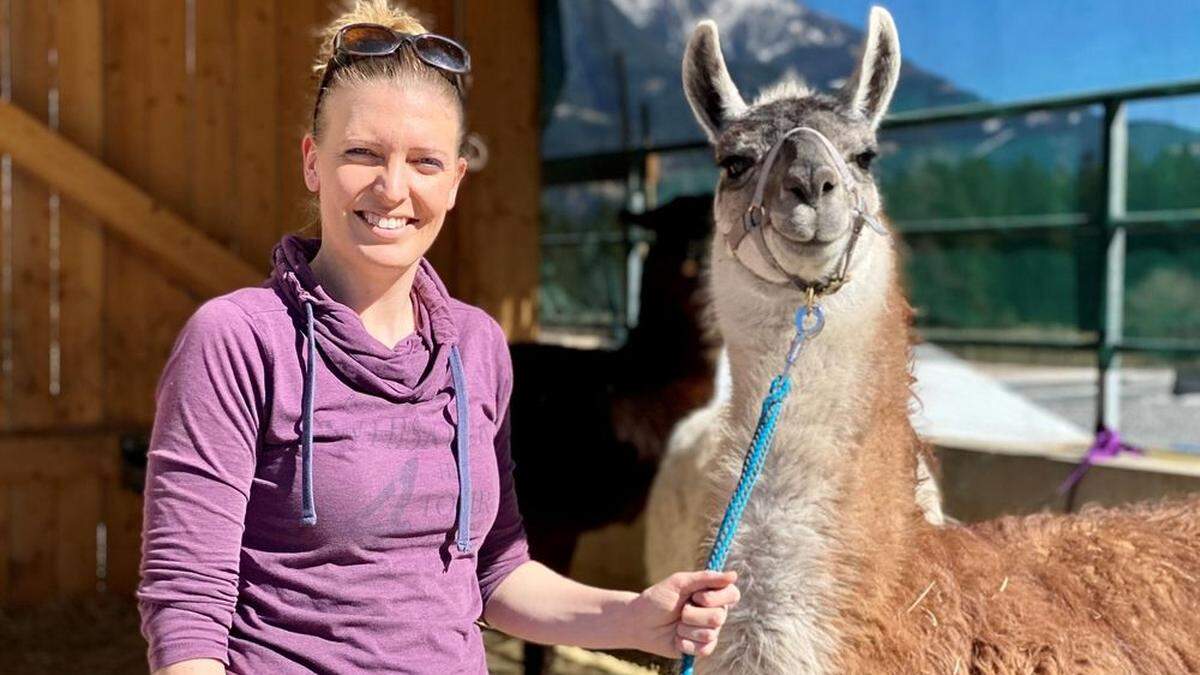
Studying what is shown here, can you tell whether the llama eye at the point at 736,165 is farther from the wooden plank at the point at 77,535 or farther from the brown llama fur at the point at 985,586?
the wooden plank at the point at 77,535

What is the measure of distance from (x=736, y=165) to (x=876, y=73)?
0.35 metres

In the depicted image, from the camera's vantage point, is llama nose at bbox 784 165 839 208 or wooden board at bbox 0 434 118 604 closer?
llama nose at bbox 784 165 839 208

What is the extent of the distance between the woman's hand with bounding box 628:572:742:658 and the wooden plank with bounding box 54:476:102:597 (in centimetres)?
447

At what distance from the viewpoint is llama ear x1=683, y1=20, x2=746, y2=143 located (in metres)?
2.17

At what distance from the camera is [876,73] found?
84.5 inches

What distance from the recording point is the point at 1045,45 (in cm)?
539

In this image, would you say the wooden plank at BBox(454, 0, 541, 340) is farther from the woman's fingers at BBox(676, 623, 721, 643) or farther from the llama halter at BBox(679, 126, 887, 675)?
the woman's fingers at BBox(676, 623, 721, 643)

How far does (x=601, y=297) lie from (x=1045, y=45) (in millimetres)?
2927

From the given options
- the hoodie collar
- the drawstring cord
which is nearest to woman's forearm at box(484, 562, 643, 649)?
the drawstring cord

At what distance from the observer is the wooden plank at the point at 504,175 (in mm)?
5992

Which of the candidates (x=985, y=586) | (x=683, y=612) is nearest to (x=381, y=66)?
(x=683, y=612)

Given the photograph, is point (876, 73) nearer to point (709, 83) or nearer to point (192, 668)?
point (709, 83)

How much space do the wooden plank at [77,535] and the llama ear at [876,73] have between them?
14.4 ft

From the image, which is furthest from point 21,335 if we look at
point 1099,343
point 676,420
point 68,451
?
point 1099,343
